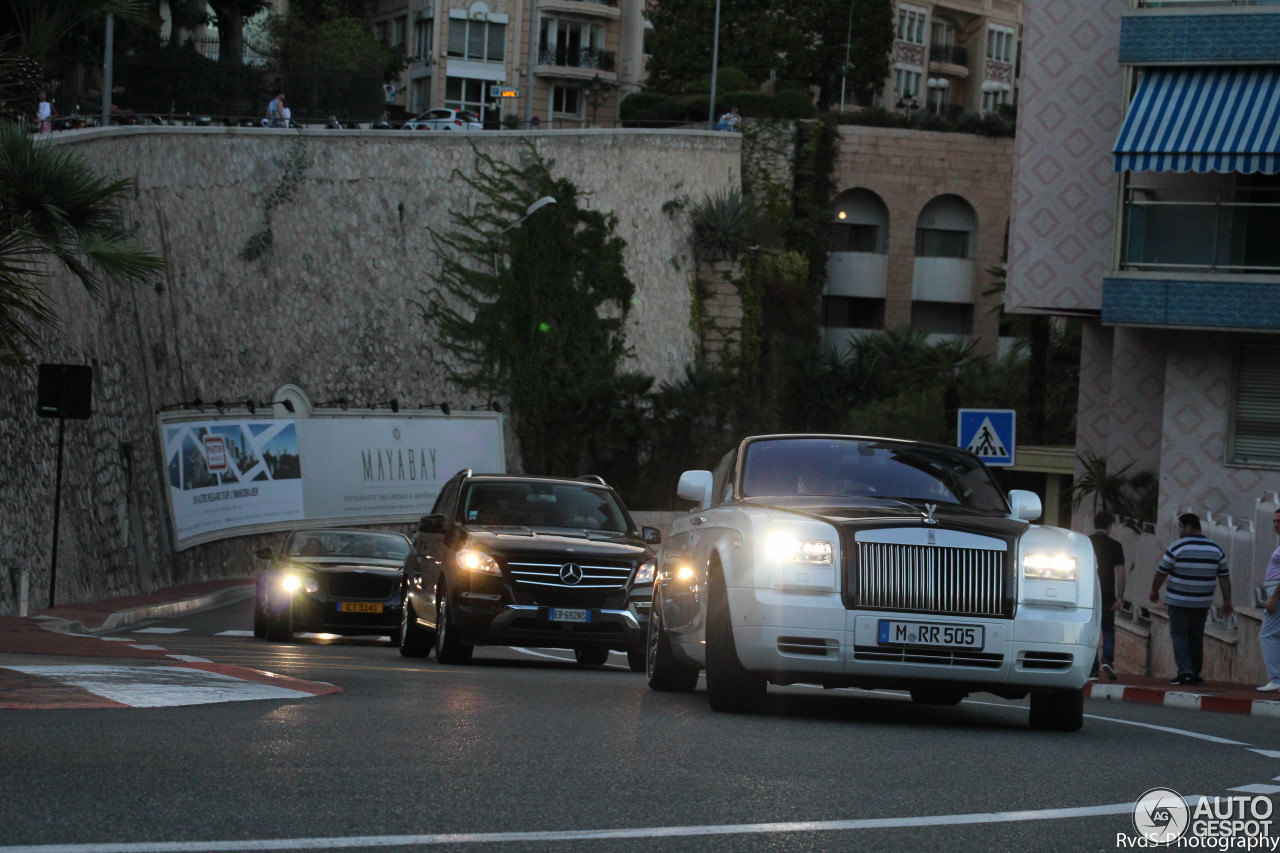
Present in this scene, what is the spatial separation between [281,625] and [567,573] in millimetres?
6920

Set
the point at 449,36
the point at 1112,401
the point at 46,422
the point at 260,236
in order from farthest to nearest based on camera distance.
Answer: the point at 449,36, the point at 260,236, the point at 1112,401, the point at 46,422

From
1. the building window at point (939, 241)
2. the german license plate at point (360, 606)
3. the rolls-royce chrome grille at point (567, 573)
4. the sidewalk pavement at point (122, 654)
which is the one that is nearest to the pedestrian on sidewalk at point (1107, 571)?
the sidewalk pavement at point (122, 654)

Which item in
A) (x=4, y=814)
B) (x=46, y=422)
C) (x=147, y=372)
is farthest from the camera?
(x=147, y=372)

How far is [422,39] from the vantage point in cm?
8606

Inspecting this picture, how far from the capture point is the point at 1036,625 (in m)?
10.2

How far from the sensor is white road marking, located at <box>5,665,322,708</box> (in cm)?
952

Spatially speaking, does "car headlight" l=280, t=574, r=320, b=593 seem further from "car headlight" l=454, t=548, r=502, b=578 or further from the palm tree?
"car headlight" l=454, t=548, r=502, b=578

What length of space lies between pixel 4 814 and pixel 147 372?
1226 inches

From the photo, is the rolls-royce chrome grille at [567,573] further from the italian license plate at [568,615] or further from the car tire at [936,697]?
the car tire at [936,697]

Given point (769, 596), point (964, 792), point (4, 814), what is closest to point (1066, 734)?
point (769, 596)

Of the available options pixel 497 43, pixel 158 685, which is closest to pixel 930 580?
pixel 158 685

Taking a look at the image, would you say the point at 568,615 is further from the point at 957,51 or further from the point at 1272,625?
the point at 957,51

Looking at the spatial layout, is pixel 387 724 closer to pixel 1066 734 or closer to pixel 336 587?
pixel 1066 734

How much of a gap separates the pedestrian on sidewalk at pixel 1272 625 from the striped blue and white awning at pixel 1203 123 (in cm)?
963
